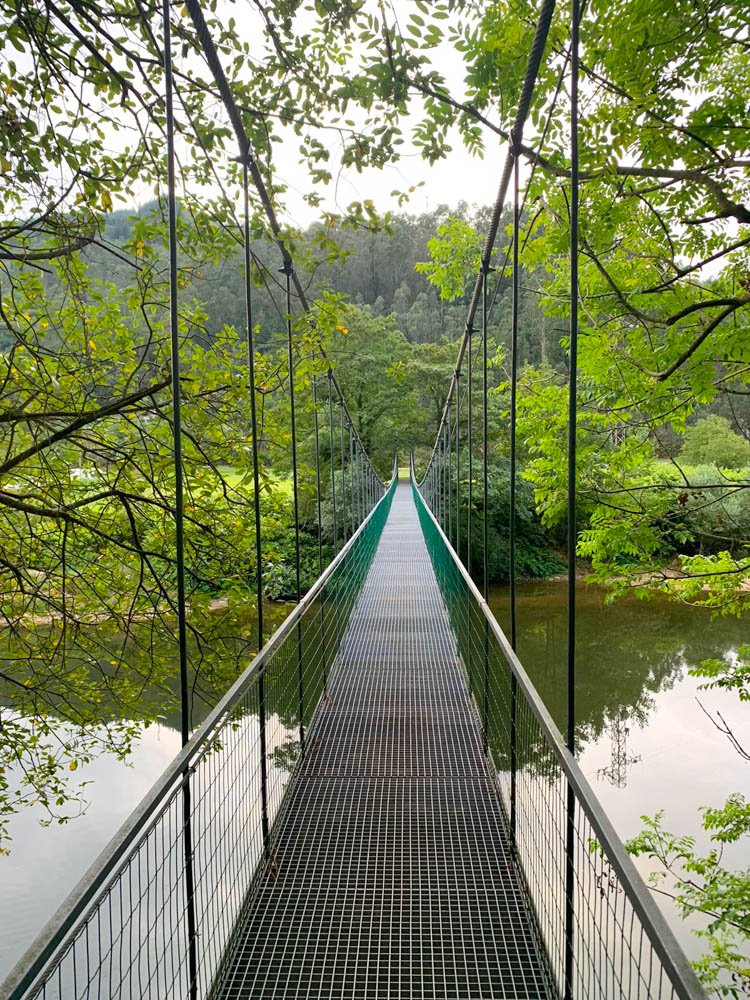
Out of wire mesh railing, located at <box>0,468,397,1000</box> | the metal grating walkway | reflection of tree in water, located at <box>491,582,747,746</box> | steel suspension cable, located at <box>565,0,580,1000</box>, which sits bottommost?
reflection of tree in water, located at <box>491,582,747,746</box>

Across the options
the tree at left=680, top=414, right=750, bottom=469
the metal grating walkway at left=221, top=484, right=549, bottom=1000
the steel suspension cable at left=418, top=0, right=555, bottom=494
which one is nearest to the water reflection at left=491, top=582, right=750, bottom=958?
Result: the metal grating walkway at left=221, top=484, right=549, bottom=1000

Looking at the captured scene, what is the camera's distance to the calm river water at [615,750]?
4.64 metres

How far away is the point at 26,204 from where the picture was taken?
284 centimetres

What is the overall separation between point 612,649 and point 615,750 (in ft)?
11.6

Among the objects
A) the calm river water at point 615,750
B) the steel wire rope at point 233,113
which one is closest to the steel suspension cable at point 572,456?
the steel wire rope at point 233,113

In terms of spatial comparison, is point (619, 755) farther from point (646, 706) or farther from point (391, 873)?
point (391, 873)

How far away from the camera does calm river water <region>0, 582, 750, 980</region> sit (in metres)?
4.64

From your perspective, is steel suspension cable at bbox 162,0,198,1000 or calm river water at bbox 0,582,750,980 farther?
calm river water at bbox 0,582,750,980

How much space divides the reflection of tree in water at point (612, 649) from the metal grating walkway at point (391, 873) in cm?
440

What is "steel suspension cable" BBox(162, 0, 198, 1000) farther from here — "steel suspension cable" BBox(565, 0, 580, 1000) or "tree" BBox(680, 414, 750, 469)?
"tree" BBox(680, 414, 750, 469)

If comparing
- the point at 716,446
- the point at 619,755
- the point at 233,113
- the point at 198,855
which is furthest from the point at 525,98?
the point at 716,446

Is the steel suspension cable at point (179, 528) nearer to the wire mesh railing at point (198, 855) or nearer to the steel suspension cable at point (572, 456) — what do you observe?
the wire mesh railing at point (198, 855)

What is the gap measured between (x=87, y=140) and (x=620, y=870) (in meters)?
3.05

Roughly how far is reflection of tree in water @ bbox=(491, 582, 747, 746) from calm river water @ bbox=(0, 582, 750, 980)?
2cm
